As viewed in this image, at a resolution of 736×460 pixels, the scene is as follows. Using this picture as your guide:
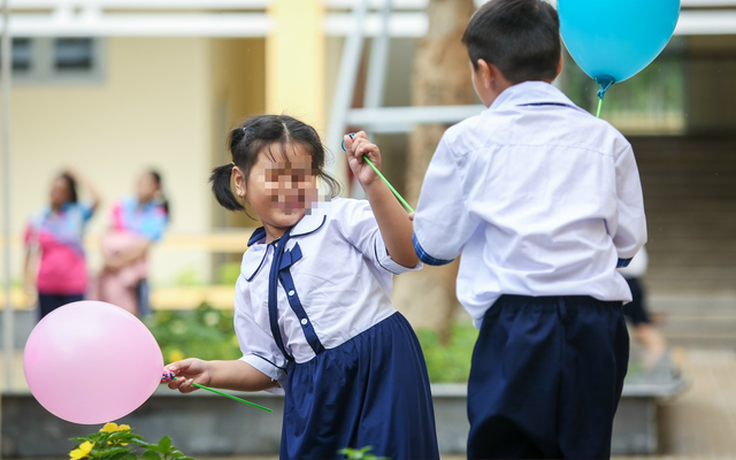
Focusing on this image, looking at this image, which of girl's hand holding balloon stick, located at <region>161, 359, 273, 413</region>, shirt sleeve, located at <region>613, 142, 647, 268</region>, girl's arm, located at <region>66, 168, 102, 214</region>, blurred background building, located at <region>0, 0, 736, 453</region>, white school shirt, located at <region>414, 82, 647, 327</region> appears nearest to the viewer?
white school shirt, located at <region>414, 82, 647, 327</region>

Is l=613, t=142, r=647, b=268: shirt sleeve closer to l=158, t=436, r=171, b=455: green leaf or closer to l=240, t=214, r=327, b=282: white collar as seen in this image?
l=240, t=214, r=327, b=282: white collar

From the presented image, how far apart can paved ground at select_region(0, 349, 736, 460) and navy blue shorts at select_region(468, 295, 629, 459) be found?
10.2 feet

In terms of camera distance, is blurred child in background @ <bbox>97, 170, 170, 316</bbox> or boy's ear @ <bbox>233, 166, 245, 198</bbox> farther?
blurred child in background @ <bbox>97, 170, 170, 316</bbox>

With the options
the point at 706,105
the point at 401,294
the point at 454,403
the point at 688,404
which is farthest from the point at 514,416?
the point at 706,105

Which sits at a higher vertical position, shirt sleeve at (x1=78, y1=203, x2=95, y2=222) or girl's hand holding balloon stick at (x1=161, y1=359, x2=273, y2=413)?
shirt sleeve at (x1=78, y1=203, x2=95, y2=222)

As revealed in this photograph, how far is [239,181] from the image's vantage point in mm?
2146

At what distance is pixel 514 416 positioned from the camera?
1869 mm

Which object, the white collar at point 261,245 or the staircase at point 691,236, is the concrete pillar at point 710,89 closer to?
the staircase at point 691,236

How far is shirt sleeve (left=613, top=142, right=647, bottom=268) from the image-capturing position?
194 centimetres

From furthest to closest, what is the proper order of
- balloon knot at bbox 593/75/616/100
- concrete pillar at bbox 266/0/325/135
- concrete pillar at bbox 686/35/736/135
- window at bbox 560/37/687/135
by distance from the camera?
concrete pillar at bbox 686/35/736/135
window at bbox 560/37/687/135
concrete pillar at bbox 266/0/325/135
balloon knot at bbox 593/75/616/100

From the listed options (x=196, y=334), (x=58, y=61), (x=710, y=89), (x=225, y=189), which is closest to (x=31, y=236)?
(x=196, y=334)

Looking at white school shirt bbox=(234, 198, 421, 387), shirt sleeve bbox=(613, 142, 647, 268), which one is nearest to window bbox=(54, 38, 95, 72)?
white school shirt bbox=(234, 198, 421, 387)

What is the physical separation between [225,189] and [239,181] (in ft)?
0.33

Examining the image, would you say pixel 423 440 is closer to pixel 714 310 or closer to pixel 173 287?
pixel 173 287
